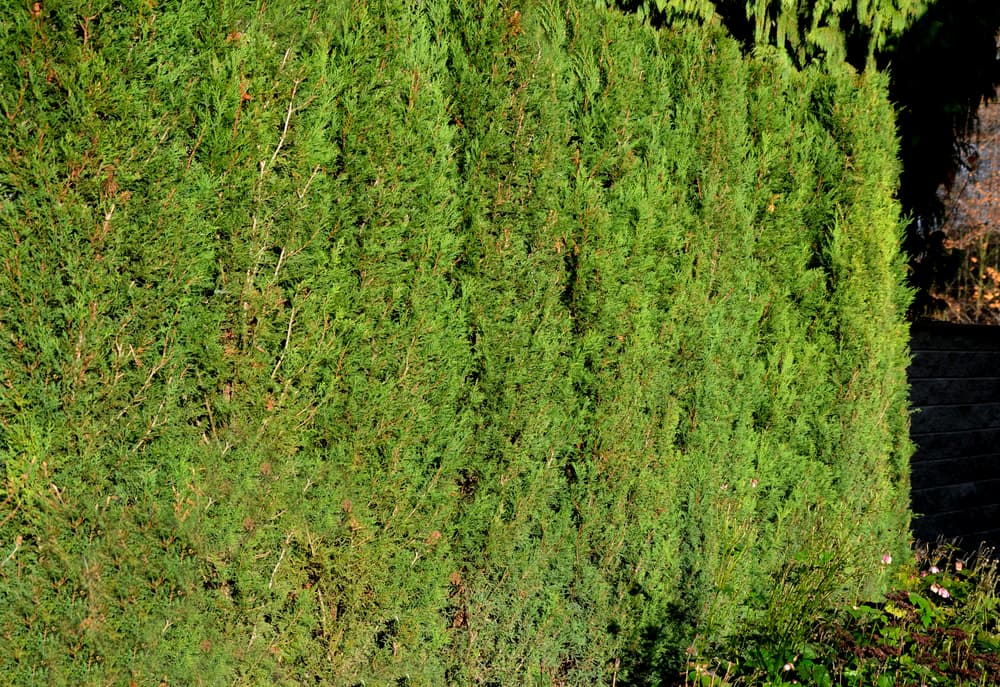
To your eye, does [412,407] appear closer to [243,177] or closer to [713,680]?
[243,177]

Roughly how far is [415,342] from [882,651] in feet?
8.54

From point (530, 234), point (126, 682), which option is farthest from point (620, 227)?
point (126, 682)

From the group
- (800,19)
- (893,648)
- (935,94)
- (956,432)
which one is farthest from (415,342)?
(956,432)

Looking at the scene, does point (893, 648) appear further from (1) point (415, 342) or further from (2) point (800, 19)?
(2) point (800, 19)

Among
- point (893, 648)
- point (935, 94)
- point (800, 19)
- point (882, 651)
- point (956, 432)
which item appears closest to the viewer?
point (882, 651)

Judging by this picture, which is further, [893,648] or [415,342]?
[893,648]

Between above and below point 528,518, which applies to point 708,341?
above

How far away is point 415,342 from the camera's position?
3.41m

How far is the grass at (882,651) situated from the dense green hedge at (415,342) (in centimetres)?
22

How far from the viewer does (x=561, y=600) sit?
394cm

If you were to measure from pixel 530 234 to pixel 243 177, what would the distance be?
4.35 ft

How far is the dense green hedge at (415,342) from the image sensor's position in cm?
268

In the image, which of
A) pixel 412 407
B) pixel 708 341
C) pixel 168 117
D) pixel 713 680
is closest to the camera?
pixel 168 117

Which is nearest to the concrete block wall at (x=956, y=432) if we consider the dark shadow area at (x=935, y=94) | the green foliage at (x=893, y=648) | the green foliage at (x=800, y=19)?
the dark shadow area at (x=935, y=94)
